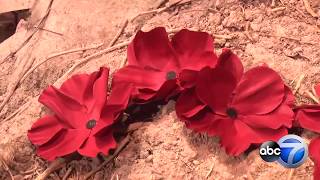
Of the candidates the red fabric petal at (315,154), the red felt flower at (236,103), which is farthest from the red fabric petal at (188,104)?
the red fabric petal at (315,154)

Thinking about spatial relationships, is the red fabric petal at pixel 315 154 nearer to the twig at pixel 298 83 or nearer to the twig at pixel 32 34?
the twig at pixel 298 83

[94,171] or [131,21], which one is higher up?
[131,21]

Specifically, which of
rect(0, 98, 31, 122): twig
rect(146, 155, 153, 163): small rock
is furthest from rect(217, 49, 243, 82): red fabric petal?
rect(0, 98, 31, 122): twig

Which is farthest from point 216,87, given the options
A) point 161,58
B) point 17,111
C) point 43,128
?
point 17,111

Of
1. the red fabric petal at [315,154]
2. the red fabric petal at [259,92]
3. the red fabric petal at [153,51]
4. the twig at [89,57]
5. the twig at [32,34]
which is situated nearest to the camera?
the red fabric petal at [315,154]

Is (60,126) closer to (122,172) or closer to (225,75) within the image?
(122,172)

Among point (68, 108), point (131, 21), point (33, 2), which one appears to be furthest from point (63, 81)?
point (33, 2)
